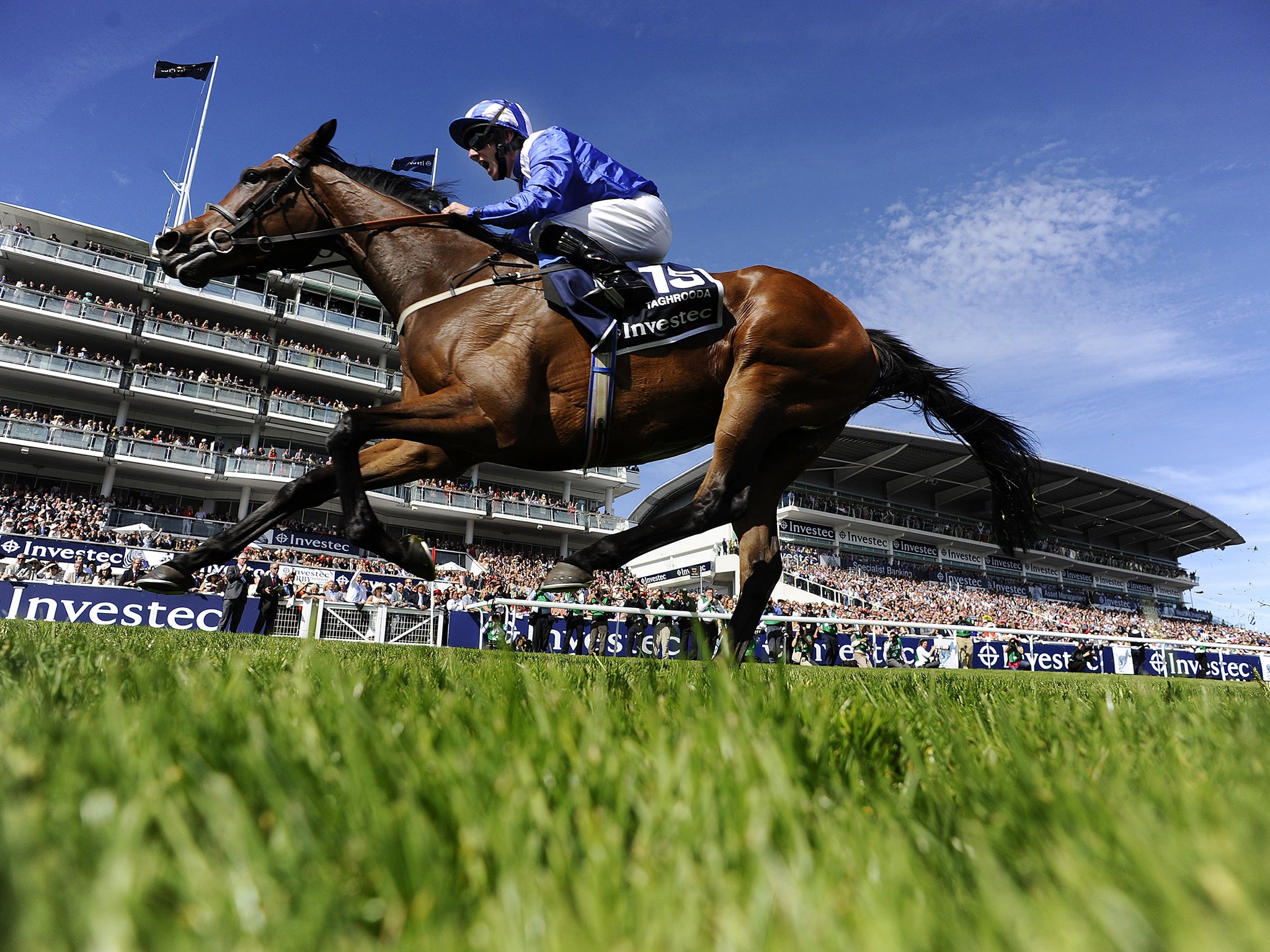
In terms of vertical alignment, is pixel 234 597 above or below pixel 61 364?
below

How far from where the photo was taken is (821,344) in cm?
440

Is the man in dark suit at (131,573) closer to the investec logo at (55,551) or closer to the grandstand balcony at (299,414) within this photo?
the investec logo at (55,551)

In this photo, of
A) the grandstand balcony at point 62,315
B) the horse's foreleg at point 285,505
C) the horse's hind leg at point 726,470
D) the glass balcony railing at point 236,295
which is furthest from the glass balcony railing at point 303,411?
the horse's hind leg at point 726,470

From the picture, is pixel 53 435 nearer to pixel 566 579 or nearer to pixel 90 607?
pixel 90 607

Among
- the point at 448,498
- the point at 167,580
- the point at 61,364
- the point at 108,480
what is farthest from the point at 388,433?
the point at 61,364

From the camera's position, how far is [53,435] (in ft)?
112

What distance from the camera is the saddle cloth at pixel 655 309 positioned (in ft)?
12.8

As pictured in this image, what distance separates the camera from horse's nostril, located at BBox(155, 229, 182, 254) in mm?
4656

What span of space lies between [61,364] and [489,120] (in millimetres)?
41100

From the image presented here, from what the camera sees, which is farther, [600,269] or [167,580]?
[600,269]

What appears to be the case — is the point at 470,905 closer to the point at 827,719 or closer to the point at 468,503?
the point at 827,719

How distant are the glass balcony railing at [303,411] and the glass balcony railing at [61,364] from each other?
23.5ft

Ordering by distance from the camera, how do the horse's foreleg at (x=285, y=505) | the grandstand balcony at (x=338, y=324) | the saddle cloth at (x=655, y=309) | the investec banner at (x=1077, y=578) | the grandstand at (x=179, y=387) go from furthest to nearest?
the investec banner at (x=1077, y=578)
the grandstand balcony at (x=338, y=324)
the grandstand at (x=179, y=387)
the saddle cloth at (x=655, y=309)
the horse's foreleg at (x=285, y=505)

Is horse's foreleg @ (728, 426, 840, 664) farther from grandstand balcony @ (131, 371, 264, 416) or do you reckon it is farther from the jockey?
grandstand balcony @ (131, 371, 264, 416)
